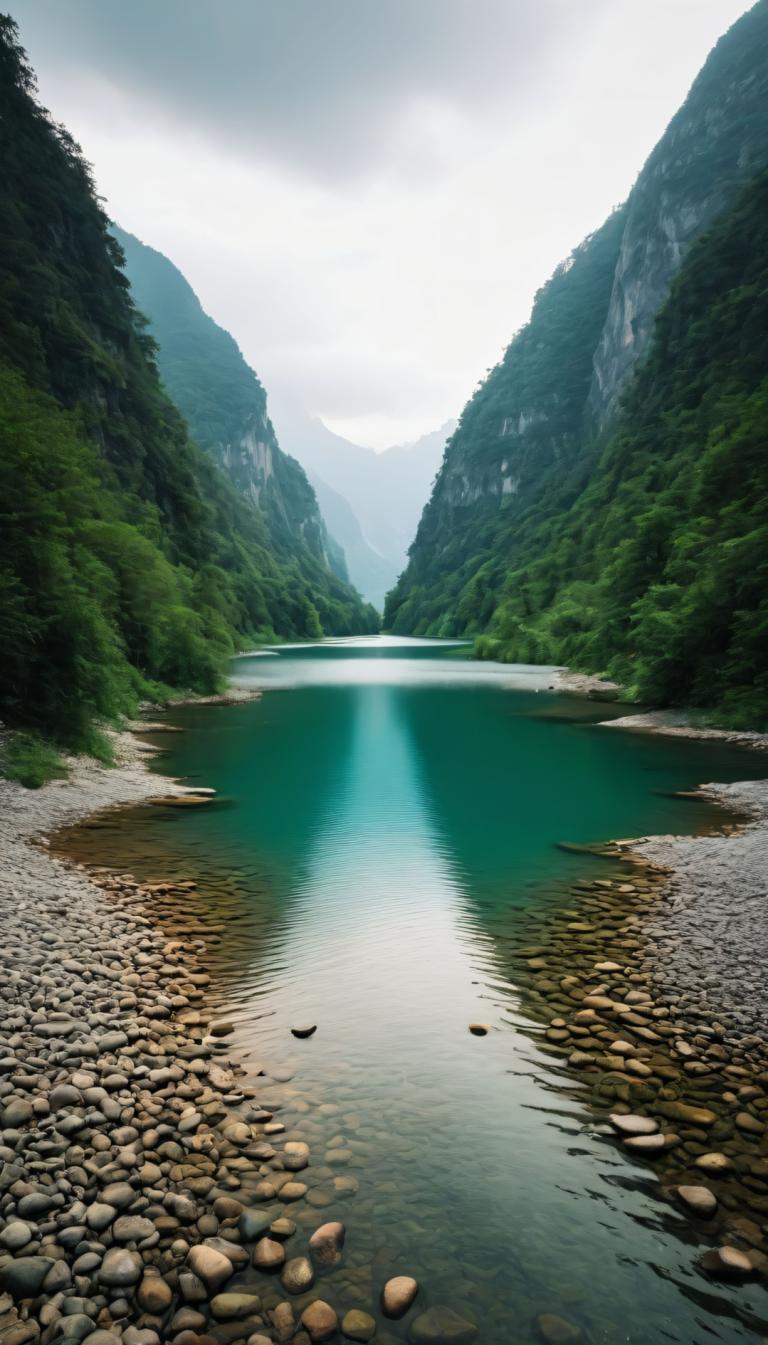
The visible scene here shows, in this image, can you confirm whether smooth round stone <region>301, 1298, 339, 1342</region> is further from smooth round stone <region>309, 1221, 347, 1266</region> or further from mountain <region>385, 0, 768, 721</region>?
mountain <region>385, 0, 768, 721</region>

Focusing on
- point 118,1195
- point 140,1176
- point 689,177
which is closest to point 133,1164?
point 140,1176

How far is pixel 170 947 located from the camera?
29.9ft

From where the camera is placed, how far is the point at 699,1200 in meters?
5.05

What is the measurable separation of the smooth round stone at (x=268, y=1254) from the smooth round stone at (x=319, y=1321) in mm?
362

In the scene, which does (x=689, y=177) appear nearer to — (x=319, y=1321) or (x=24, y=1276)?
(x=319, y=1321)

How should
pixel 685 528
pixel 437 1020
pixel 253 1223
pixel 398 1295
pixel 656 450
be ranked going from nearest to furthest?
pixel 398 1295 < pixel 253 1223 < pixel 437 1020 < pixel 685 528 < pixel 656 450

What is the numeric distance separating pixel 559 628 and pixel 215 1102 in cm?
7212

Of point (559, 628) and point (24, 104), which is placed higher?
point (24, 104)

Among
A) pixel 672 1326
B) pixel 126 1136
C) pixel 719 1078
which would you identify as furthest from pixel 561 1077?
pixel 126 1136

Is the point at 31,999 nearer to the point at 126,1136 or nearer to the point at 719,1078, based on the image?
the point at 126,1136

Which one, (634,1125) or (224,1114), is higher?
(634,1125)

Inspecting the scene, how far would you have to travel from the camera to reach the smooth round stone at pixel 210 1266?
4.31m

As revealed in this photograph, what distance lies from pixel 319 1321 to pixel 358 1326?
24 cm

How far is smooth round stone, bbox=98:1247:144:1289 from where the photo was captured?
4199mm
